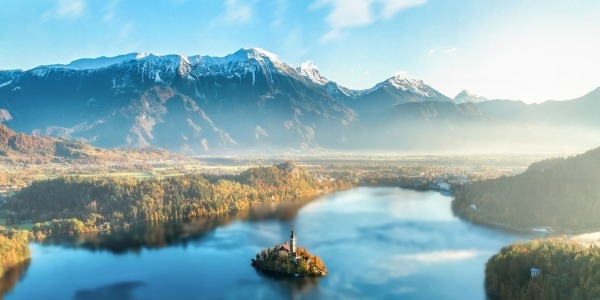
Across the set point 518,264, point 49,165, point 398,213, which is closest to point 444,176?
point 398,213

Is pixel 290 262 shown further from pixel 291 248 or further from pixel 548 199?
pixel 548 199

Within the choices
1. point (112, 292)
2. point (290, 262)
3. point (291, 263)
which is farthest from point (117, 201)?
point (291, 263)

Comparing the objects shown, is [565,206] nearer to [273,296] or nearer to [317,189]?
[273,296]

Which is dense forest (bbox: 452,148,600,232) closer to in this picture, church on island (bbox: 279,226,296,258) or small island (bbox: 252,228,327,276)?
small island (bbox: 252,228,327,276)

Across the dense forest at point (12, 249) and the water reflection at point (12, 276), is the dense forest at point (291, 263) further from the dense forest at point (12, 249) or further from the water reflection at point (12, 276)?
the dense forest at point (12, 249)

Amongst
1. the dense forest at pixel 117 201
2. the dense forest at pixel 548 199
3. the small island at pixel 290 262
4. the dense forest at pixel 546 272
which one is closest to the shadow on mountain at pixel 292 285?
the small island at pixel 290 262
